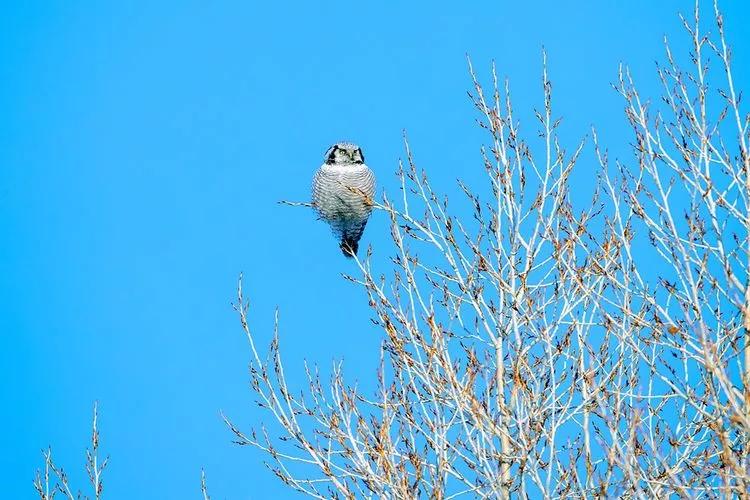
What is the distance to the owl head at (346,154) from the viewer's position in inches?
410

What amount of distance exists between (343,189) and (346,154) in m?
0.36

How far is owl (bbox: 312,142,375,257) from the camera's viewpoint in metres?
10.4

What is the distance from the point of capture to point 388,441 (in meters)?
6.00

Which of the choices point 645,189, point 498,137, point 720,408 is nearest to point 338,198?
point 498,137

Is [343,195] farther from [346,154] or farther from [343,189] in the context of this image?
[346,154]

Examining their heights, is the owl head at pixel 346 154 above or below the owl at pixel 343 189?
above

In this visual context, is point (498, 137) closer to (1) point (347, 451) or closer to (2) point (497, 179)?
(2) point (497, 179)

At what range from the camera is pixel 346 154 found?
1040 cm

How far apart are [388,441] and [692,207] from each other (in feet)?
7.62

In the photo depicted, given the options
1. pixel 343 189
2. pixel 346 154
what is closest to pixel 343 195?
pixel 343 189

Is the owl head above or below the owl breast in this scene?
above

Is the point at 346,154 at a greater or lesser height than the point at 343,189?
greater

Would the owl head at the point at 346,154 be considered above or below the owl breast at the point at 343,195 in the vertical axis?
above

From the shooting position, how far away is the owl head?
10.4 meters
